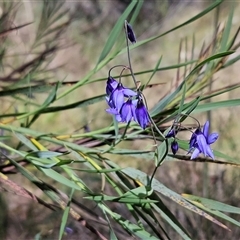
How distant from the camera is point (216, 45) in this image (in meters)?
0.80

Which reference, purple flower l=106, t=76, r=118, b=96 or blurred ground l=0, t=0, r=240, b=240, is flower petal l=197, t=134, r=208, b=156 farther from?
blurred ground l=0, t=0, r=240, b=240

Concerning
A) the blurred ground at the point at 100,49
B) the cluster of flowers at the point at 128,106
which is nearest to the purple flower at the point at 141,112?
the cluster of flowers at the point at 128,106

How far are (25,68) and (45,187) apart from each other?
40cm

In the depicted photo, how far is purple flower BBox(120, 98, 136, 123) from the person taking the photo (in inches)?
20.3

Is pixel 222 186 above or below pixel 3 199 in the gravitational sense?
above

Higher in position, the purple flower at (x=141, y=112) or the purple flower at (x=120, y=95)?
the purple flower at (x=120, y=95)

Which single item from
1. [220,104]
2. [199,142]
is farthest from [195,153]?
[220,104]

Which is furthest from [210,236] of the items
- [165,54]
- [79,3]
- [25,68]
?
[79,3]

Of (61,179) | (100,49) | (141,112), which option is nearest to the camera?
(141,112)

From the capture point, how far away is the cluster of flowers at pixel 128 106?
0.51 m

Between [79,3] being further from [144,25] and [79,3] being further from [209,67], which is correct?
[209,67]

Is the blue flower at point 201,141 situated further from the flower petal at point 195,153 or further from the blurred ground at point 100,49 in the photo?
the blurred ground at point 100,49

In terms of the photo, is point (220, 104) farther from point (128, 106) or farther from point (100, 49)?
point (100, 49)

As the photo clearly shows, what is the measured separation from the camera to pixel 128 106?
52 centimetres
